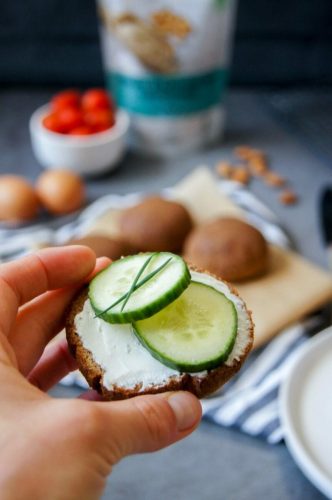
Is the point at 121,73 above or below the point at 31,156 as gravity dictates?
above

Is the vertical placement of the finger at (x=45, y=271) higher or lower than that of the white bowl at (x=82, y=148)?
higher

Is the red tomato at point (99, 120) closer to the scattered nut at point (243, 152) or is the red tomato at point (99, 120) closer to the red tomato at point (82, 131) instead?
the red tomato at point (82, 131)

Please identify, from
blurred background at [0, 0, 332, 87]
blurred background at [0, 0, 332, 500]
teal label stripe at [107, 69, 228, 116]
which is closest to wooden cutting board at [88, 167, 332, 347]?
blurred background at [0, 0, 332, 500]

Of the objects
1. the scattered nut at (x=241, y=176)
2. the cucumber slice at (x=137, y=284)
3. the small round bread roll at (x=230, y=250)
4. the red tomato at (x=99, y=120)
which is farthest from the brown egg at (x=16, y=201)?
the cucumber slice at (x=137, y=284)

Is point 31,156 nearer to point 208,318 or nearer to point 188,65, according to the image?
point 188,65

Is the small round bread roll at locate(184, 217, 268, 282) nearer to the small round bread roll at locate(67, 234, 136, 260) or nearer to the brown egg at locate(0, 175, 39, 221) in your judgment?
the small round bread roll at locate(67, 234, 136, 260)

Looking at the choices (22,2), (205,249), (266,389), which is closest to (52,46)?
(22,2)
